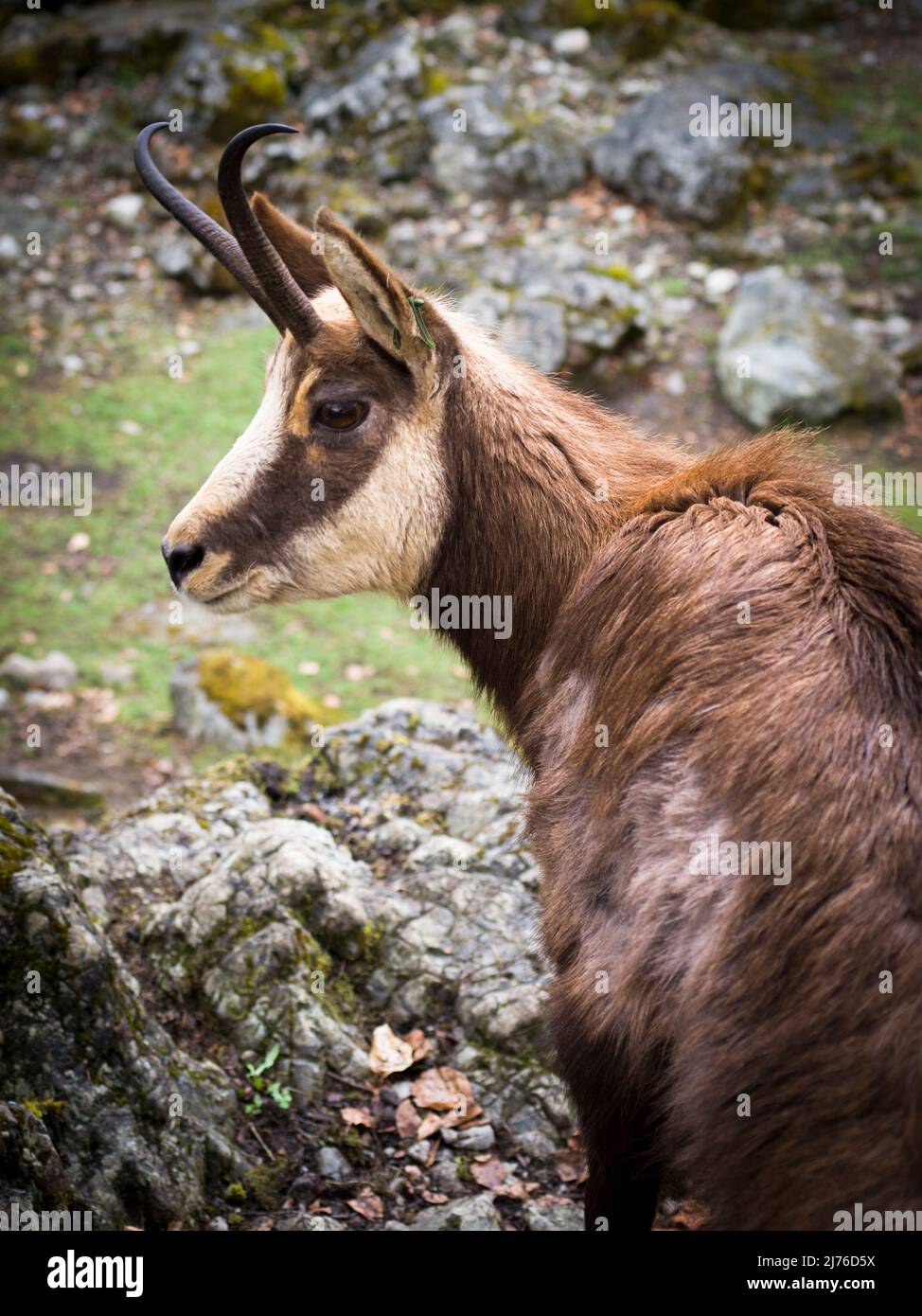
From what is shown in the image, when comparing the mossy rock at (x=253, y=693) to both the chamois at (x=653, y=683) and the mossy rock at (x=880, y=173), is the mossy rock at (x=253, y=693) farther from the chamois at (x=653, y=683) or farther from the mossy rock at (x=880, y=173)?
the mossy rock at (x=880, y=173)

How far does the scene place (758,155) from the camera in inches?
556

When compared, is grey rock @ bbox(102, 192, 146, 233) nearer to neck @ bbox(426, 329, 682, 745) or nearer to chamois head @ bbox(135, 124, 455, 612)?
chamois head @ bbox(135, 124, 455, 612)

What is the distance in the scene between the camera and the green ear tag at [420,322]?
3832mm

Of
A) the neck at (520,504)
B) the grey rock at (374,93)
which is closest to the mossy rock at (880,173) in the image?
the grey rock at (374,93)

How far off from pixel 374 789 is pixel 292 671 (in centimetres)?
402

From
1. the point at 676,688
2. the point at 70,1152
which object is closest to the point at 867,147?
the point at 676,688

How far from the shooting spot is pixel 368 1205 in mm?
4160

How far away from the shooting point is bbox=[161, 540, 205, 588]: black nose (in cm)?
411

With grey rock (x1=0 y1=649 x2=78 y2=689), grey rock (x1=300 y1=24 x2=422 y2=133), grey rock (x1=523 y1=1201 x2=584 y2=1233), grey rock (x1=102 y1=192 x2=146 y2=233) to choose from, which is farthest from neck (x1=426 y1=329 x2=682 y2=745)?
grey rock (x1=300 y1=24 x2=422 y2=133)

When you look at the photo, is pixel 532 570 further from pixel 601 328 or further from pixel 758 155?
pixel 758 155

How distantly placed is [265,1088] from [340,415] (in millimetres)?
2572

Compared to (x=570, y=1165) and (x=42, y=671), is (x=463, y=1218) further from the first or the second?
(x=42, y=671)

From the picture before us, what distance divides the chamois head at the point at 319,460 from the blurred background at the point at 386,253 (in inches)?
179

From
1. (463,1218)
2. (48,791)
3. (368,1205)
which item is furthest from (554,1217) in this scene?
(48,791)
